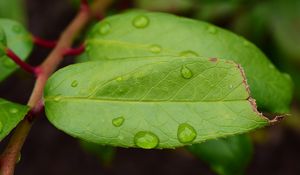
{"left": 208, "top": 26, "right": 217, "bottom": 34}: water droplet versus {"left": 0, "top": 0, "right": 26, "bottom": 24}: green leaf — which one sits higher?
{"left": 208, "top": 26, "right": 217, "bottom": 34}: water droplet

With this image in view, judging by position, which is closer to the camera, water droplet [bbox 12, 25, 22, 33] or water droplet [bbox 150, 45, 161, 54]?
water droplet [bbox 150, 45, 161, 54]

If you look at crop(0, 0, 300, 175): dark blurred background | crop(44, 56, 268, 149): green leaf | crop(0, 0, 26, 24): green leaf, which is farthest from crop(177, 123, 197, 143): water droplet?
crop(0, 0, 300, 175): dark blurred background

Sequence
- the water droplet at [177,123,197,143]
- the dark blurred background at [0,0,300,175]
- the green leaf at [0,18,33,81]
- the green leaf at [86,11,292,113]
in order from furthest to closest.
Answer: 1. the dark blurred background at [0,0,300,175]
2. the green leaf at [0,18,33,81]
3. the green leaf at [86,11,292,113]
4. the water droplet at [177,123,197,143]

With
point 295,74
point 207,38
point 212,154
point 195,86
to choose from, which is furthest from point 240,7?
point 195,86

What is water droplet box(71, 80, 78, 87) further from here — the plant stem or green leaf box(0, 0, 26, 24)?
green leaf box(0, 0, 26, 24)

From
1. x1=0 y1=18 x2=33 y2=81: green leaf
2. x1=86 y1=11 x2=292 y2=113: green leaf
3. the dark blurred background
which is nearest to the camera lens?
x1=86 y1=11 x2=292 y2=113: green leaf

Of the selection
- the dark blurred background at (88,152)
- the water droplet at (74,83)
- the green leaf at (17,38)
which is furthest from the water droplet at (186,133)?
the dark blurred background at (88,152)

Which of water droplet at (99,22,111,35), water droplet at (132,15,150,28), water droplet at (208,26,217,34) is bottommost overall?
water droplet at (99,22,111,35)

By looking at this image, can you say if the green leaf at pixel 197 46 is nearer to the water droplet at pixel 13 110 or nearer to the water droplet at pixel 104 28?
the water droplet at pixel 104 28
